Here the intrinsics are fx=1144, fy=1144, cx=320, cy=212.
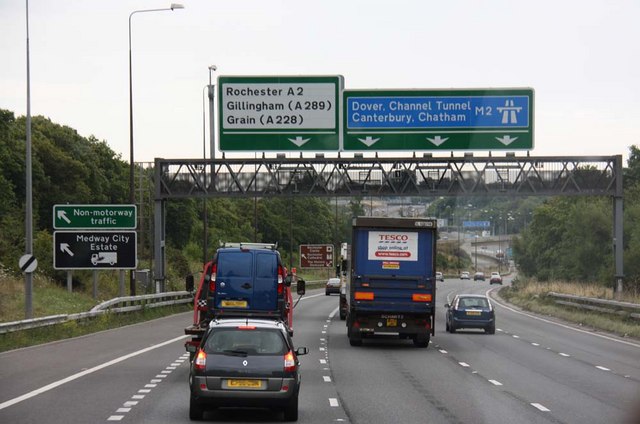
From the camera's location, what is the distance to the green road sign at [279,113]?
4397cm

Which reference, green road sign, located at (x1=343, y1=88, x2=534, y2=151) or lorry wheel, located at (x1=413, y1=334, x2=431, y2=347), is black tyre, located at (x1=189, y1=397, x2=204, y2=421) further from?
green road sign, located at (x1=343, y1=88, x2=534, y2=151)

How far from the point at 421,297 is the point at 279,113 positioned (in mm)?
14194

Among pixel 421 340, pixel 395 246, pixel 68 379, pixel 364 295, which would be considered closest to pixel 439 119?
pixel 395 246

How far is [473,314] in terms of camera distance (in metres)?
41.8

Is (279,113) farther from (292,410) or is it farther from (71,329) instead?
(292,410)

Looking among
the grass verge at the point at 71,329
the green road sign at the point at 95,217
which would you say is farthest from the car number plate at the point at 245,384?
the green road sign at the point at 95,217

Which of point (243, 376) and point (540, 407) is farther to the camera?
point (540, 407)

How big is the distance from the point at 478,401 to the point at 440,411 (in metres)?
1.76

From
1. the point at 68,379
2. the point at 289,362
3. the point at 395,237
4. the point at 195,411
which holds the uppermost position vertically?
the point at 395,237

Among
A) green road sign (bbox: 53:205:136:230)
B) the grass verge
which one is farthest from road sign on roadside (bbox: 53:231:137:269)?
the grass verge

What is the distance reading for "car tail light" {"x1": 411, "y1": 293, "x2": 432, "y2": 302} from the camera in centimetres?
3191

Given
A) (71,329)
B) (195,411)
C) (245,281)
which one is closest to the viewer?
(195,411)

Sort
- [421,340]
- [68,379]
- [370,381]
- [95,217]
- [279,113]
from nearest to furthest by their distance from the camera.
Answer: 1. [68,379]
2. [370,381]
3. [421,340]
4. [95,217]
5. [279,113]

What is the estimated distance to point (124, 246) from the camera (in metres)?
44.0
